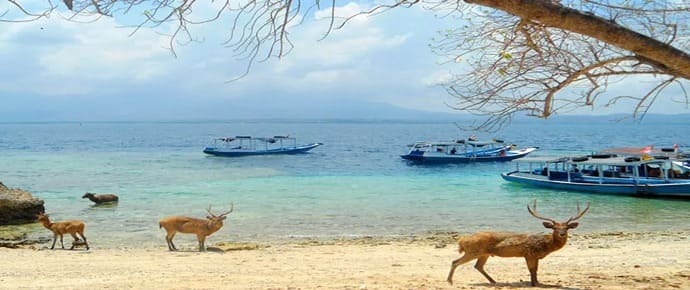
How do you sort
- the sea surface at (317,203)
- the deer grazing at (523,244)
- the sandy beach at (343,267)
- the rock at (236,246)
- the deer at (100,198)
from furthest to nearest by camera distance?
the deer at (100,198)
the sea surface at (317,203)
the rock at (236,246)
the sandy beach at (343,267)
the deer grazing at (523,244)

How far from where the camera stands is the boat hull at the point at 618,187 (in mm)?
24891

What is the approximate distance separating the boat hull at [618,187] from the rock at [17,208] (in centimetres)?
2065

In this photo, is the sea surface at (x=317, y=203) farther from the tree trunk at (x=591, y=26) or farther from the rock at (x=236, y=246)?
the tree trunk at (x=591, y=26)

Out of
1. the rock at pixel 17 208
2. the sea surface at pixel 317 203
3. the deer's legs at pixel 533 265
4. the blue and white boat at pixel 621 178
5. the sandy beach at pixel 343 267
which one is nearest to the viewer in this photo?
the deer's legs at pixel 533 265

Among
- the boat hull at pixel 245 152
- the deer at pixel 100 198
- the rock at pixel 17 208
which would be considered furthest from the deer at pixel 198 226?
the boat hull at pixel 245 152

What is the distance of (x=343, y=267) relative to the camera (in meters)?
10.3

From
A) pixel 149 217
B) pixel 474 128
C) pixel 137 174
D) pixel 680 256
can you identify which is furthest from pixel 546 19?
pixel 137 174

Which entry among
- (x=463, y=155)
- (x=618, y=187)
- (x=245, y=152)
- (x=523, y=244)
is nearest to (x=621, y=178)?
(x=618, y=187)

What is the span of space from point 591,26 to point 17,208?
1619cm

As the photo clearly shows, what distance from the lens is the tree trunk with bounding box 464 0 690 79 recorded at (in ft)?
16.6

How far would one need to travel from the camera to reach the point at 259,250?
13336 millimetres

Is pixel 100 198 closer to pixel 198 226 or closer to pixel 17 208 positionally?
pixel 17 208

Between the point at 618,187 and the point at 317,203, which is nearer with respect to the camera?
the point at 317,203

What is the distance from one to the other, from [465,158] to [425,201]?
22.2m
